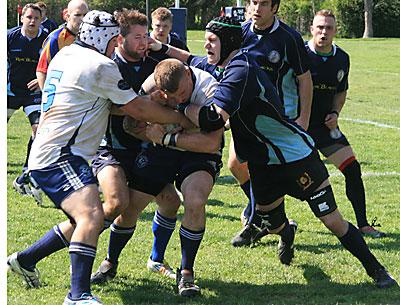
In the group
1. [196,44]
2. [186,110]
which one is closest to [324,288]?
[186,110]

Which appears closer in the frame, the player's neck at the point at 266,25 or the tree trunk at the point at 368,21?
the player's neck at the point at 266,25

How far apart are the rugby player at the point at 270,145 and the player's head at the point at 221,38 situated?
4 cm

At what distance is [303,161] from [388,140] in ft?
24.4

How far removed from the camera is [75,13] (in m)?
7.55

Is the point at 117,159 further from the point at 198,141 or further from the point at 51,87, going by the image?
the point at 51,87

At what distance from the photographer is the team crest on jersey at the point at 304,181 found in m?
5.55

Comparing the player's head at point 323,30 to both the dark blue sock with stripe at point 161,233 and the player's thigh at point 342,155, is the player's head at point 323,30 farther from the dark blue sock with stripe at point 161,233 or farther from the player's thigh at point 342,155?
the dark blue sock with stripe at point 161,233

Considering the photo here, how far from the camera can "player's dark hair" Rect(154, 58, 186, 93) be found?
17.1 ft

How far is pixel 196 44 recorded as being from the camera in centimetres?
3766

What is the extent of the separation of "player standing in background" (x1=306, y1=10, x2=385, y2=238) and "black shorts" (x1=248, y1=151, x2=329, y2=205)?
5.54 feet

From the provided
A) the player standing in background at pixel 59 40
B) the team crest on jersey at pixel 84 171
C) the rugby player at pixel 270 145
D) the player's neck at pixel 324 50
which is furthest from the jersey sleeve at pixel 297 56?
the team crest on jersey at pixel 84 171

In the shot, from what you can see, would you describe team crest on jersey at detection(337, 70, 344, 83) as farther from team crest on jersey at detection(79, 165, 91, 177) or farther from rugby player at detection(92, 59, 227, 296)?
team crest on jersey at detection(79, 165, 91, 177)

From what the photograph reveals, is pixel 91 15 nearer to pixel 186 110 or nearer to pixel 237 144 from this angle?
pixel 186 110

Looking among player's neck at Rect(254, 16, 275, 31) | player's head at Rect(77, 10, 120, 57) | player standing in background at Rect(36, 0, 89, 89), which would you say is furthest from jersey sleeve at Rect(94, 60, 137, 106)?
player standing in background at Rect(36, 0, 89, 89)
